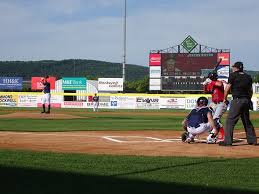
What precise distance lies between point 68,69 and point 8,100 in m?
128

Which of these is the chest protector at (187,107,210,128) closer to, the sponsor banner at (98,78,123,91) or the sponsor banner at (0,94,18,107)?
the sponsor banner at (0,94,18,107)

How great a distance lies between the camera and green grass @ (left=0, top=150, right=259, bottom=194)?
5.89 m

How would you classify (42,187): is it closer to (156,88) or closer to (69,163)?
(69,163)

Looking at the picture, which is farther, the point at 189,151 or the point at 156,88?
the point at 156,88

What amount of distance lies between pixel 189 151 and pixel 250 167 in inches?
95.2

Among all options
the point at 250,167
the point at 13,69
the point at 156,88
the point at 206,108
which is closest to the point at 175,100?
the point at 156,88

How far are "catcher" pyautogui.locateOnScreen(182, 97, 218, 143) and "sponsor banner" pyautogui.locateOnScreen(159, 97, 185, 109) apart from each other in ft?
122

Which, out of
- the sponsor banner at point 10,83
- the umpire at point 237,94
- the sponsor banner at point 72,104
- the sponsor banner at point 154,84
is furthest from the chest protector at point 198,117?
the sponsor banner at point 10,83

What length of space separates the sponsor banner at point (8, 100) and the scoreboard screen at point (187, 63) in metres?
16.4

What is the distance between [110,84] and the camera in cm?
6775

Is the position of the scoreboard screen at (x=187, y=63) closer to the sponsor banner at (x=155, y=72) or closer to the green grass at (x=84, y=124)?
the sponsor banner at (x=155, y=72)

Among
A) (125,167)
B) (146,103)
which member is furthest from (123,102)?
(125,167)

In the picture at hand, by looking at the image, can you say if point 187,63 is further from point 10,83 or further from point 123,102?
point 10,83

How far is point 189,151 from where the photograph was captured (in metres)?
10.1
